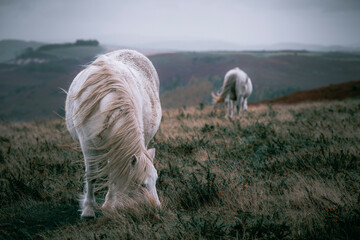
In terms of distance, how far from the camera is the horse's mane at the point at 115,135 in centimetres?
205

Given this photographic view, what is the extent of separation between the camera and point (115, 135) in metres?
2.05

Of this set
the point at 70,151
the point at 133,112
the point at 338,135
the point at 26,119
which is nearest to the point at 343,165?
the point at 338,135

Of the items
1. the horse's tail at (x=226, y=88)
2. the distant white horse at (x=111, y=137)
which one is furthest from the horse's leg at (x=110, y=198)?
the horse's tail at (x=226, y=88)

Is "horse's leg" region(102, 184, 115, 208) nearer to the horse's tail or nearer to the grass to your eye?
the grass

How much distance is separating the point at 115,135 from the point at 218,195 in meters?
1.27

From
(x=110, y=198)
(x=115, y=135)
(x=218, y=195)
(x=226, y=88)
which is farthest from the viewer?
(x=226, y=88)

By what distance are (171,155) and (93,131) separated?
2330 millimetres

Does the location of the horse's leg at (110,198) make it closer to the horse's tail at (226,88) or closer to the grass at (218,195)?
the grass at (218,195)

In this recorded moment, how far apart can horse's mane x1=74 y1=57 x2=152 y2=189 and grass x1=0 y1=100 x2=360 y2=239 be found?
0.34m

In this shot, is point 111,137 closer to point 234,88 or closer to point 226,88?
point 226,88

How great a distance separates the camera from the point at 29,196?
306cm

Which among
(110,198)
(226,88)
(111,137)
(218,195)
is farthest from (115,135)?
(226,88)

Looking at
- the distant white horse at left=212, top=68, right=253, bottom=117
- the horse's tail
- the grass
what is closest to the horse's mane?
the grass

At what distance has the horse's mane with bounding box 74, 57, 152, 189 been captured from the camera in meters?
2.05
